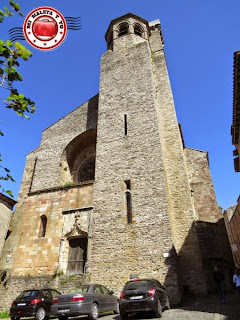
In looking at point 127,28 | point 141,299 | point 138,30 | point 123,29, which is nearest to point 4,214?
point 141,299

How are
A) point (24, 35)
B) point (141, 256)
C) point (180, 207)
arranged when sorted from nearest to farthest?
point (24, 35) → point (141, 256) → point (180, 207)

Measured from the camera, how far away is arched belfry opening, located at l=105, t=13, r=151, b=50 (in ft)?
66.1

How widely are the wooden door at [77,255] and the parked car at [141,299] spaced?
4.35 meters

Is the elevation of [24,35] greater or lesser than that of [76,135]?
lesser

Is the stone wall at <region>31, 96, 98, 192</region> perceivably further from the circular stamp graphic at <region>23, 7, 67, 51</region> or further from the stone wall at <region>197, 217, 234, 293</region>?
the circular stamp graphic at <region>23, 7, 67, 51</region>

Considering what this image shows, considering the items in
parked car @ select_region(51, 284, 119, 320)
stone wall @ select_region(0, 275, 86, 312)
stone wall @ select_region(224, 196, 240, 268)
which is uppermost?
stone wall @ select_region(224, 196, 240, 268)

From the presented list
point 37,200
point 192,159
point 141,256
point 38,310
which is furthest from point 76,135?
point 38,310

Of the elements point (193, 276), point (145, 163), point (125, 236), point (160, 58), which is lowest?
point (193, 276)

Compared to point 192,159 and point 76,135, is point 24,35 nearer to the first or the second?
point 76,135

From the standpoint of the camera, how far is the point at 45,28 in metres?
5.04

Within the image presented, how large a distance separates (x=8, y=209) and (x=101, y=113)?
8226mm

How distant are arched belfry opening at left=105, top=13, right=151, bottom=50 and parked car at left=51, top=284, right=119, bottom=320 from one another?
1791 centimetres

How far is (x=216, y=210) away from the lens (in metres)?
14.9

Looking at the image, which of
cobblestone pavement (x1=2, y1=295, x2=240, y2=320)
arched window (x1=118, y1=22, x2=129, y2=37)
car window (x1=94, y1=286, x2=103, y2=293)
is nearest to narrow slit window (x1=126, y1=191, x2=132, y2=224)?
car window (x1=94, y1=286, x2=103, y2=293)
